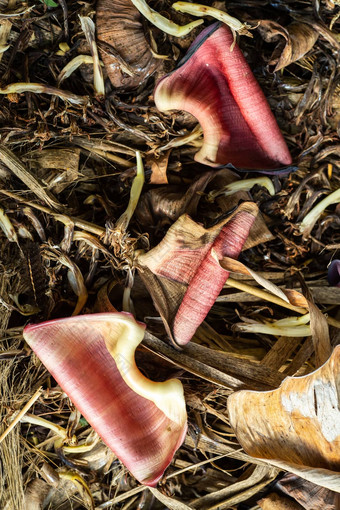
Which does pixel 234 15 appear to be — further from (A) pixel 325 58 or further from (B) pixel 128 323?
(B) pixel 128 323

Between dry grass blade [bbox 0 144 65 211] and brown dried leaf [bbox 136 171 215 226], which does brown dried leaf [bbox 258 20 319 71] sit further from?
dry grass blade [bbox 0 144 65 211]

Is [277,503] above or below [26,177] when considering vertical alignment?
below

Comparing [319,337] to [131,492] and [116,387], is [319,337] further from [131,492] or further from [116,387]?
[131,492]

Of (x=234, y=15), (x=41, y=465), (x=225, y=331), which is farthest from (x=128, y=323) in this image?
(x=234, y=15)

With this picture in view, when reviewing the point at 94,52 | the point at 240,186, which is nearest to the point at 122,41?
the point at 94,52

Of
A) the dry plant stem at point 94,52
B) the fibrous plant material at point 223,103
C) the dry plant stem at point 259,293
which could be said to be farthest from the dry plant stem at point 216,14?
the dry plant stem at point 259,293

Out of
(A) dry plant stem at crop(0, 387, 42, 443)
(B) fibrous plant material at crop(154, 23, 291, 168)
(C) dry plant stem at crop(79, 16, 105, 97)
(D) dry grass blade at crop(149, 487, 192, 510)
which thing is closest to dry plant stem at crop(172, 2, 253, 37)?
(B) fibrous plant material at crop(154, 23, 291, 168)

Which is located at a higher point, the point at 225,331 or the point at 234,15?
the point at 234,15

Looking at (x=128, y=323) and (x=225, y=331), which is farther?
(x=225, y=331)
